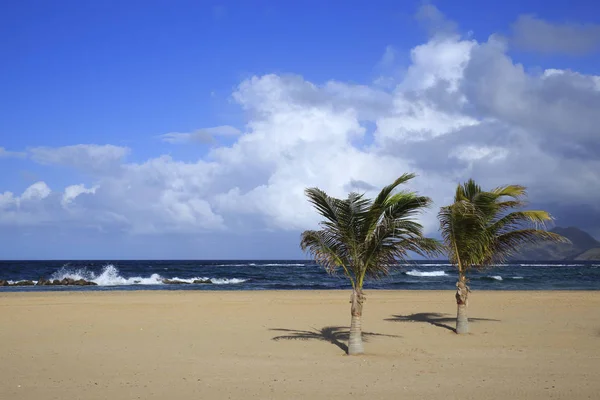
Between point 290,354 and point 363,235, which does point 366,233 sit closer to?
point 363,235

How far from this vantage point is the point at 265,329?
53.6 feet

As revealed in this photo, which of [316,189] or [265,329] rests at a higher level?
[316,189]

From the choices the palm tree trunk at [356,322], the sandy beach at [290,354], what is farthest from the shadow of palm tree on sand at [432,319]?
the palm tree trunk at [356,322]

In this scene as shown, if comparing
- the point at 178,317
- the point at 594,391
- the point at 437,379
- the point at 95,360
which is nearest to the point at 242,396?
the point at 437,379

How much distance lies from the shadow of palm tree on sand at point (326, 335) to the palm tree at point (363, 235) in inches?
81.3

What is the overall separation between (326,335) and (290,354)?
287 cm

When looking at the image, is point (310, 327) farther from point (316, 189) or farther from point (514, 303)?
point (514, 303)

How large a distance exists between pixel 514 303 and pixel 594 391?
16481 millimetres

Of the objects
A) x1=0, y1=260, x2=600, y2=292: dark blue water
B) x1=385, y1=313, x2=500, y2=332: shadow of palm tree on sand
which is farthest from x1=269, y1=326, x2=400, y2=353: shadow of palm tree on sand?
x1=0, y1=260, x2=600, y2=292: dark blue water

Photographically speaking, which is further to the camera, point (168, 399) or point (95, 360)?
point (95, 360)

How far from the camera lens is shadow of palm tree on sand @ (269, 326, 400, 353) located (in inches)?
562

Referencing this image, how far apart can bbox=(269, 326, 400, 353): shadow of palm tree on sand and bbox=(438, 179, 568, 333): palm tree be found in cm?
268

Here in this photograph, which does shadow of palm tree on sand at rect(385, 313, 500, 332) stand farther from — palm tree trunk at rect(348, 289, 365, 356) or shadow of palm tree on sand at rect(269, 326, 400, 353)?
palm tree trunk at rect(348, 289, 365, 356)

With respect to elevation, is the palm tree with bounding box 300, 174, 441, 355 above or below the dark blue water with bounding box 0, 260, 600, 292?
above
